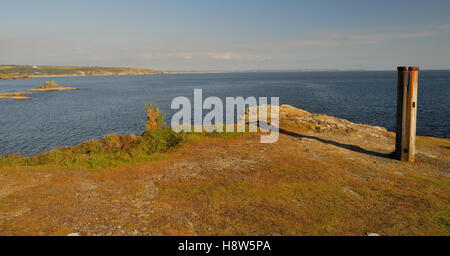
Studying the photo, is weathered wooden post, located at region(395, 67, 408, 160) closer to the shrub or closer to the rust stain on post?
the rust stain on post

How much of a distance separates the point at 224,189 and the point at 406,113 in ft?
34.1

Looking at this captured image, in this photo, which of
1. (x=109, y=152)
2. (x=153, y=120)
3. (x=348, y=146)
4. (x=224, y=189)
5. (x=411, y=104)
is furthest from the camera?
(x=153, y=120)

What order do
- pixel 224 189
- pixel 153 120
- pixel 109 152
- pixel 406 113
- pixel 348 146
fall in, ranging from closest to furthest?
1. pixel 224 189
2. pixel 406 113
3. pixel 109 152
4. pixel 348 146
5. pixel 153 120

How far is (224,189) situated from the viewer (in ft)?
35.4

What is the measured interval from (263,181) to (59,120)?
1950 inches

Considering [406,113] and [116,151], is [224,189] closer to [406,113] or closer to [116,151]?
[116,151]

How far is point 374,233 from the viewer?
7.58 meters

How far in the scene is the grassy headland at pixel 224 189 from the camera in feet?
26.6

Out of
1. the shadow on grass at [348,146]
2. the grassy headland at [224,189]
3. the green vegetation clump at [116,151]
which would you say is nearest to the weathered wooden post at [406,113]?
the grassy headland at [224,189]

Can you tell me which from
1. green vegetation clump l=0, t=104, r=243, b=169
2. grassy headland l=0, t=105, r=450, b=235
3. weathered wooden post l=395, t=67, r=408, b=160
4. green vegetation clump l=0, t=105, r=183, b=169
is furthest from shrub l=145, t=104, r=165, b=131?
weathered wooden post l=395, t=67, r=408, b=160

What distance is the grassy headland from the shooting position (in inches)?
319

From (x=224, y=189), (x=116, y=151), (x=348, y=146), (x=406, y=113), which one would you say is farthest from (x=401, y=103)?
(x=116, y=151)
